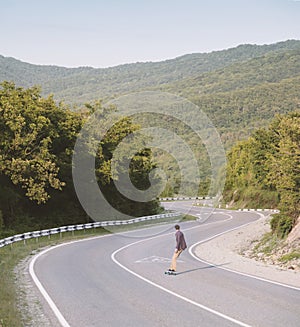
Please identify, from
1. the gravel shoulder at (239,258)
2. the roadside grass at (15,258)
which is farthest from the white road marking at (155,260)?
the roadside grass at (15,258)

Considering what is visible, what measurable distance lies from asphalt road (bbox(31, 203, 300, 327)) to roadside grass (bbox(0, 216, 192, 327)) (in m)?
0.87

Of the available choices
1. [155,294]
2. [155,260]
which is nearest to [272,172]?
[155,260]

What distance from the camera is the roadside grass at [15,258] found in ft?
37.0

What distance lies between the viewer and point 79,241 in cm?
3075

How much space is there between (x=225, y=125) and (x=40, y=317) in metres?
158

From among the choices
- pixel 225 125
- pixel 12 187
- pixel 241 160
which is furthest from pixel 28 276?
pixel 225 125

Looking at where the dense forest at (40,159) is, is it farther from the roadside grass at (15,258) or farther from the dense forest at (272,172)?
the dense forest at (272,172)

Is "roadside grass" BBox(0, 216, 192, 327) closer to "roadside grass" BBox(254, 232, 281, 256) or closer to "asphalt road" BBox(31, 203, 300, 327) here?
"asphalt road" BBox(31, 203, 300, 327)

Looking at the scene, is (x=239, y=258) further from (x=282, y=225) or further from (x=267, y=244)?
(x=282, y=225)

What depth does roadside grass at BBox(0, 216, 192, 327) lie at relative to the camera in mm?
11282

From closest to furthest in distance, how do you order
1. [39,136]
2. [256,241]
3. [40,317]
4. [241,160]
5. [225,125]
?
[40,317] < [256,241] < [39,136] < [241,160] < [225,125]

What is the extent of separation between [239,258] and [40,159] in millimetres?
16968

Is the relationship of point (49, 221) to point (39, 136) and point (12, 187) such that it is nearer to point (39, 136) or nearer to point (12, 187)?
point (12, 187)

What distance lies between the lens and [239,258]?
23.3m
